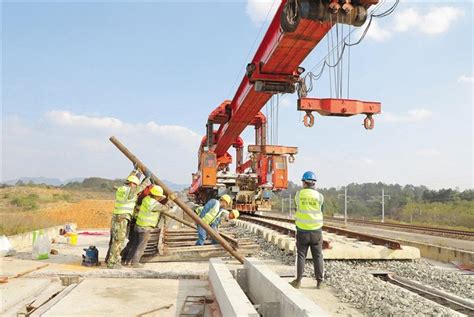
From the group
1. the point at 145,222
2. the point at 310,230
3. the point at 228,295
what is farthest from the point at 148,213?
the point at 228,295

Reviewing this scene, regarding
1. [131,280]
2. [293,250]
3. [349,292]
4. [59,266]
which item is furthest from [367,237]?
[59,266]

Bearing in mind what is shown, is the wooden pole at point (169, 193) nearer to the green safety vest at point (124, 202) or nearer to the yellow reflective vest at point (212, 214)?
the green safety vest at point (124, 202)

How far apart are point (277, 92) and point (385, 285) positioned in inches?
216

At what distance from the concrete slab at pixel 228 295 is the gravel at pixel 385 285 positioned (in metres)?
1.38

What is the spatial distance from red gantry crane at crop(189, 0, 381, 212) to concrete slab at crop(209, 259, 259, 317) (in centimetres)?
404

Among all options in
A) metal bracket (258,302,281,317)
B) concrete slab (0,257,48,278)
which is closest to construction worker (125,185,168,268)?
concrete slab (0,257,48,278)

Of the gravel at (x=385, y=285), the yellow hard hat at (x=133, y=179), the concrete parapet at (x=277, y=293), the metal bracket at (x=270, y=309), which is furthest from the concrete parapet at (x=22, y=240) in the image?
the metal bracket at (x=270, y=309)

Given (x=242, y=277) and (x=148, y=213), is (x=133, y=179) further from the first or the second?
(x=242, y=277)

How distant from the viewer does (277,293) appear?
3883 millimetres

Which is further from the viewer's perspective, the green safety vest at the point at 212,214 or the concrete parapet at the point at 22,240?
the concrete parapet at the point at 22,240

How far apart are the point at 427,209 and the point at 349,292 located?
36187 millimetres

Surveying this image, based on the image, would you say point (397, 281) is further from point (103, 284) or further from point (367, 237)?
point (103, 284)

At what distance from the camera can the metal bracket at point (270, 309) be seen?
3828 millimetres

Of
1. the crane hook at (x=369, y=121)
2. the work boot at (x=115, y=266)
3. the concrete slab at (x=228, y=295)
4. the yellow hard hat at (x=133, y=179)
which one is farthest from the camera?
the crane hook at (x=369, y=121)
